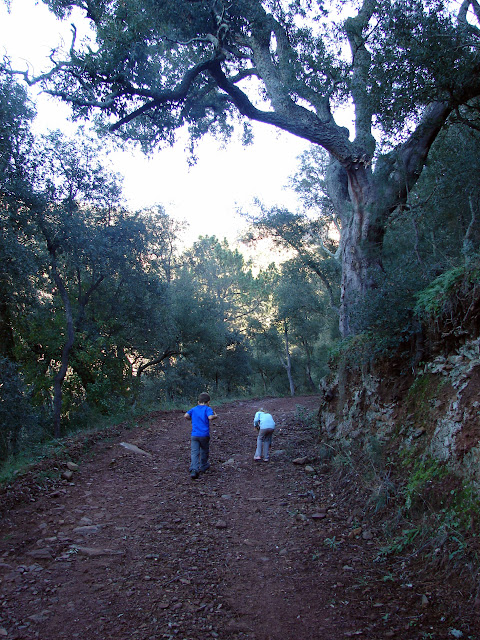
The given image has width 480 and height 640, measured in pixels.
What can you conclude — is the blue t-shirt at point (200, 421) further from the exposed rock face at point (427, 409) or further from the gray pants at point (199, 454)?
the exposed rock face at point (427, 409)

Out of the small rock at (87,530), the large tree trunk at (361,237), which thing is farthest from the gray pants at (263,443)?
the small rock at (87,530)

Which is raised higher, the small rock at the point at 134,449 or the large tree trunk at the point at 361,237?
the large tree trunk at the point at 361,237

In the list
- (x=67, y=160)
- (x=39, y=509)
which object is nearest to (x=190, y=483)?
(x=39, y=509)

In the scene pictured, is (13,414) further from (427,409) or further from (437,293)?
(437,293)

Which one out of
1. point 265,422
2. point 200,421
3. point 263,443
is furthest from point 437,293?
point 200,421

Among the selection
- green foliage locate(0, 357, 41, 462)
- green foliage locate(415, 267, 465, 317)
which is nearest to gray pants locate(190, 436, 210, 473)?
green foliage locate(415, 267, 465, 317)

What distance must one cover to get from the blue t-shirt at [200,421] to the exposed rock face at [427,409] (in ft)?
7.69

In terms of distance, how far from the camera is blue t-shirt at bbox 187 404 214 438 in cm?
748

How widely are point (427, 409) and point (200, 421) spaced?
3.96 m

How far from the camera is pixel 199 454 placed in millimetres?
7500

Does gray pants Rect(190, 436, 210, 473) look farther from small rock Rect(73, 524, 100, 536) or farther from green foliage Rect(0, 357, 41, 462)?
green foliage Rect(0, 357, 41, 462)

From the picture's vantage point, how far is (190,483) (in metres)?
6.93

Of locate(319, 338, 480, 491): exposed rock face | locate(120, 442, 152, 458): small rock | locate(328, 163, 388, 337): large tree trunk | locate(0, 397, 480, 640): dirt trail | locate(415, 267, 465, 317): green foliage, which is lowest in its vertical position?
locate(0, 397, 480, 640): dirt trail

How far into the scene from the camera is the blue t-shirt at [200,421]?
7480 millimetres
